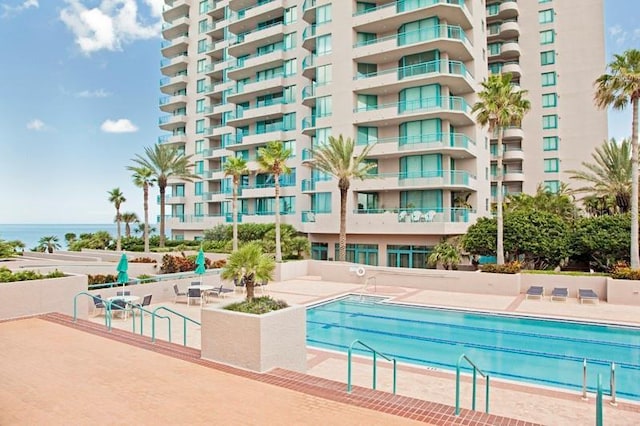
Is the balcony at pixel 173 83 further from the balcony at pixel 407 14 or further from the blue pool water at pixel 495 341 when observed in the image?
the blue pool water at pixel 495 341

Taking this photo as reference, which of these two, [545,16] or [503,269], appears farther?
[545,16]

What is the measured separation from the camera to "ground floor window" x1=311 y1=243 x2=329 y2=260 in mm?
36847

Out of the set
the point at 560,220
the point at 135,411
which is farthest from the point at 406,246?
the point at 135,411

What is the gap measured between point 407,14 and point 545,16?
2503cm

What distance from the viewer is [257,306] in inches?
374

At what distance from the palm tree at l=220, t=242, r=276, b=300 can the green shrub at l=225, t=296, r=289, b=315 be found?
305 millimetres

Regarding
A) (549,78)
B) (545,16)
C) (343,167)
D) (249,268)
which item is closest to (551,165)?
(549,78)

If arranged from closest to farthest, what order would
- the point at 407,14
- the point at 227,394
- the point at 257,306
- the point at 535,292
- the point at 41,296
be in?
the point at 227,394 < the point at 257,306 < the point at 41,296 < the point at 535,292 < the point at 407,14

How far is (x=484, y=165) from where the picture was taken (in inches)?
1441

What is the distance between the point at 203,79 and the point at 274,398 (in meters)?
53.0

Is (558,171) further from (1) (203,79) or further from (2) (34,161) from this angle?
(2) (34,161)

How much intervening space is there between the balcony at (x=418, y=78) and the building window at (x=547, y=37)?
20.2 m

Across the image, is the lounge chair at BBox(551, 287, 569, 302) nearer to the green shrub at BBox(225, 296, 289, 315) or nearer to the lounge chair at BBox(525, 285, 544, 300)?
the lounge chair at BBox(525, 285, 544, 300)

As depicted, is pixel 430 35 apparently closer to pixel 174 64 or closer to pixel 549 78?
pixel 549 78
